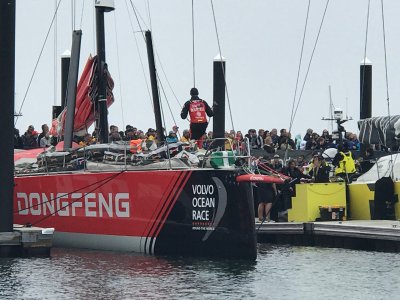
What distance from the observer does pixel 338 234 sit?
2861 centimetres

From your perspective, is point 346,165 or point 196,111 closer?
point 196,111

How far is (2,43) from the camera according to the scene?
2577 centimetres

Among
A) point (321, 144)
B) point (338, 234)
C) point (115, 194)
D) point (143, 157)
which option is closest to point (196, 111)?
point (143, 157)

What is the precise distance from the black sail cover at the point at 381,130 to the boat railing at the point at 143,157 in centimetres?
495

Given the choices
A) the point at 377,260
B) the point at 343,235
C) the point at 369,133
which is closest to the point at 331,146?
the point at 369,133

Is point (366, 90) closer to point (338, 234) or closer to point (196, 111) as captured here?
point (338, 234)

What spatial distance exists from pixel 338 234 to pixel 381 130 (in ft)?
15.4

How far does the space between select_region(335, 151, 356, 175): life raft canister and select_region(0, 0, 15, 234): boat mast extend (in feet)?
30.3

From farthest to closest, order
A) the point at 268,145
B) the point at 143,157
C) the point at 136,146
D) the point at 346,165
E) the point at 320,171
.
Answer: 1. the point at 268,145
2. the point at 346,165
3. the point at 320,171
4. the point at 136,146
5. the point at 143,157

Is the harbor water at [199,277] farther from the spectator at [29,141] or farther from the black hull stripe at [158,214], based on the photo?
the spectator at [29,141]

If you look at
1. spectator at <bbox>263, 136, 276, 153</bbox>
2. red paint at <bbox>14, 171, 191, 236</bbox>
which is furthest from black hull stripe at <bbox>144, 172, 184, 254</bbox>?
spectator at <bbox>263, 136, 276, 153</bbox>

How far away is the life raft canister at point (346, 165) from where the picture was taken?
1277 inches

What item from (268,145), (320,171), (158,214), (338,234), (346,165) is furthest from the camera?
(268,145)

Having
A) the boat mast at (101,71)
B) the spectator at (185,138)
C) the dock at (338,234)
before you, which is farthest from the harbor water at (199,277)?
the boat mast at (101,71)
